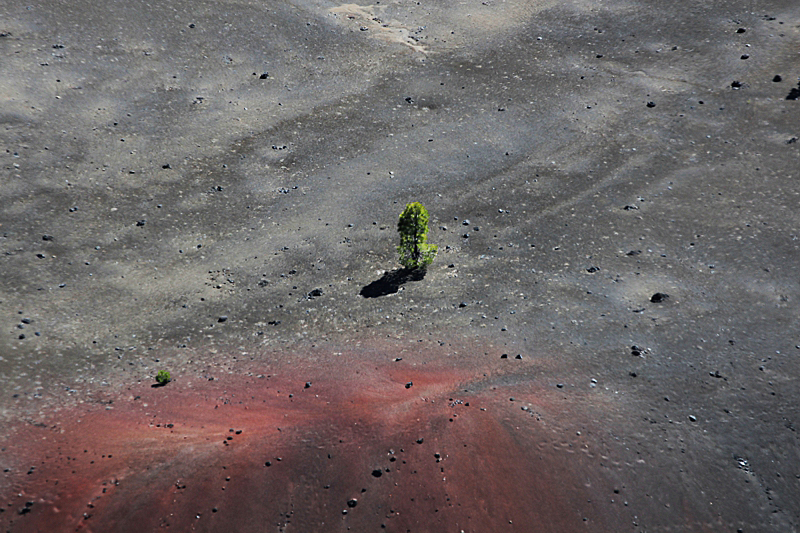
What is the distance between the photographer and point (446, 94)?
18.5m

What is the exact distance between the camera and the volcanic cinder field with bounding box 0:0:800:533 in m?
8.73

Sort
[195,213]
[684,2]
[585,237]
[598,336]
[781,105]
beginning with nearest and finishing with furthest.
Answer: [598,336] → [585,237] → [195,213] → [781,105] → [684,2]

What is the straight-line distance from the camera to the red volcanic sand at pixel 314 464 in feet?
27.4

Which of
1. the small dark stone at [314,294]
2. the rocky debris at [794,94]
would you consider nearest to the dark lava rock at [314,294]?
the small dark stone at [314,294]

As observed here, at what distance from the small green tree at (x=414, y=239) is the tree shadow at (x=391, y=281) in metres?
0.13

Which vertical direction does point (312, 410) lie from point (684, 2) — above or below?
below

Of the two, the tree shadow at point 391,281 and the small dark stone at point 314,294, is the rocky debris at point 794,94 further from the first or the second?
the small dark stone at point 314,294

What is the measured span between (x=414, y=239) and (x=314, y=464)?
201 inches

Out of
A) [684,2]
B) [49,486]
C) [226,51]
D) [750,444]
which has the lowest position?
[49,486]

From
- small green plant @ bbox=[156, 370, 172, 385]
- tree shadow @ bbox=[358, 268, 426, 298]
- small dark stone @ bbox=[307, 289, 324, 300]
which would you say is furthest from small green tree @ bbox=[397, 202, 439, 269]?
small green plant @ bbox=[156, 370, 172, 385]

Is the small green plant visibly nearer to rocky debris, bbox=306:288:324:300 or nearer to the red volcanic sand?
the red volcanic sand

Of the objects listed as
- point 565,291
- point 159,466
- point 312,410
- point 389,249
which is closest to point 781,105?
point 565,291

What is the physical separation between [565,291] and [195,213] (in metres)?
8.29

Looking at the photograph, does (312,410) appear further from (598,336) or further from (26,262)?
(26,262)
